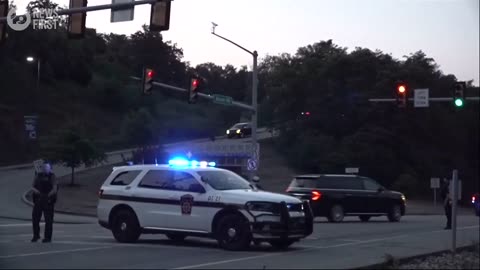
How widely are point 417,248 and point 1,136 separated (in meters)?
52.3

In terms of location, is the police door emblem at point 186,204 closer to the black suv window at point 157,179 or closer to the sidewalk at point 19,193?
the black suv window at point 157,179

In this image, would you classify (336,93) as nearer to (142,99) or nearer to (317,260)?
(142,99)

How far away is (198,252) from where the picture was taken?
50.9ft

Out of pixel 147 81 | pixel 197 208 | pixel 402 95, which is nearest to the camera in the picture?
pixel 197 208

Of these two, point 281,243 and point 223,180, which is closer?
point 281,243

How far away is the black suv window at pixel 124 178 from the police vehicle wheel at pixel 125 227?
2.18 feet

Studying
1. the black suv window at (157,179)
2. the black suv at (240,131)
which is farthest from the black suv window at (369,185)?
the black suv at (240,131)

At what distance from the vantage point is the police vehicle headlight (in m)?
15.7

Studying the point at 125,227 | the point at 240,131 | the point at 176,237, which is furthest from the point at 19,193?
the point at 125,227

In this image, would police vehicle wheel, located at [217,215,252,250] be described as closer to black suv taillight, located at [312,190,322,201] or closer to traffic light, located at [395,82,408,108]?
black suv taillight, located at [312,190,322,201]

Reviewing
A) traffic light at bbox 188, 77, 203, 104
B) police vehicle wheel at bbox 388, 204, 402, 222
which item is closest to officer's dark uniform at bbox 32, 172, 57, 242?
traffic light at bbox 188, 77, 203, 104

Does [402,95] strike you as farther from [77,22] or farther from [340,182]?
A: [77,22]

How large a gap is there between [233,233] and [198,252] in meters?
0.80

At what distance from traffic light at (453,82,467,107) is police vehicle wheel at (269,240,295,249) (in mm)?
12126
